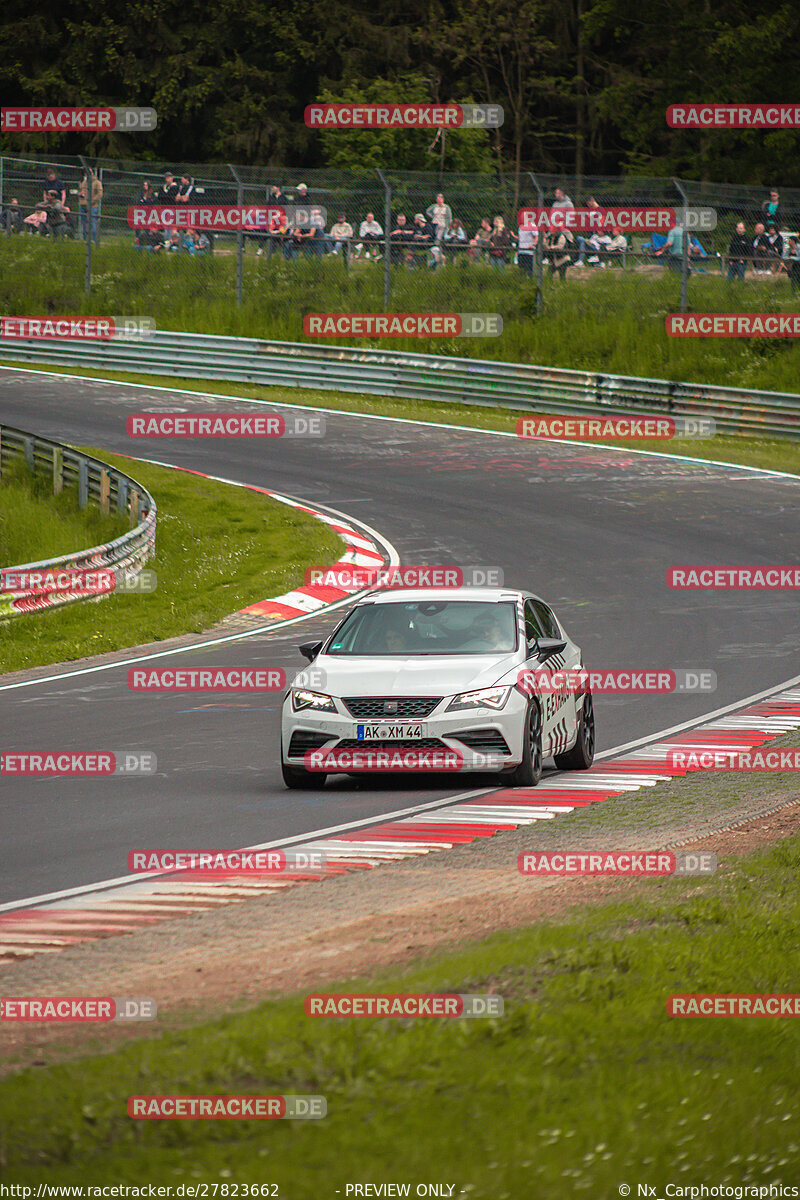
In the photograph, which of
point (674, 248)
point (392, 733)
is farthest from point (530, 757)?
point (674, 248)

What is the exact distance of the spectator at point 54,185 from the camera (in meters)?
40.6

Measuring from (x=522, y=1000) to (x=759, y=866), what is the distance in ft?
9.25

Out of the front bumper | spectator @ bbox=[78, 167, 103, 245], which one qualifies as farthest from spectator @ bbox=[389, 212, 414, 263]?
the front bumper

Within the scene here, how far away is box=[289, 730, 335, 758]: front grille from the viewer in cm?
1150

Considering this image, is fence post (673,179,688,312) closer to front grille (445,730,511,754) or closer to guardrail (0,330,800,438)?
guardrail (0,330,800,438)

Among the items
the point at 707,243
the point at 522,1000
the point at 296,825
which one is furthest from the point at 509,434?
the point at 522,1000

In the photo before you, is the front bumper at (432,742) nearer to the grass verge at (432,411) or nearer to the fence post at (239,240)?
the grass verge at (432,411)

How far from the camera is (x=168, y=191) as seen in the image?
39844mm

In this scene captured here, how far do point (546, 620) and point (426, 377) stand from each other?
2509cm

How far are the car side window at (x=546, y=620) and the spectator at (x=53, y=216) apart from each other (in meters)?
30.9

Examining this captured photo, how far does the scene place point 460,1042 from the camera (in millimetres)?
5488

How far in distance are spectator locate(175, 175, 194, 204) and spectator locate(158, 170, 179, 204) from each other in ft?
0.33

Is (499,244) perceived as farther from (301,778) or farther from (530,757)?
(301,778)

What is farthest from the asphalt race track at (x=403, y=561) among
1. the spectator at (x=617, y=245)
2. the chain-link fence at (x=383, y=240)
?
the spectator at (x=617, y=245)
